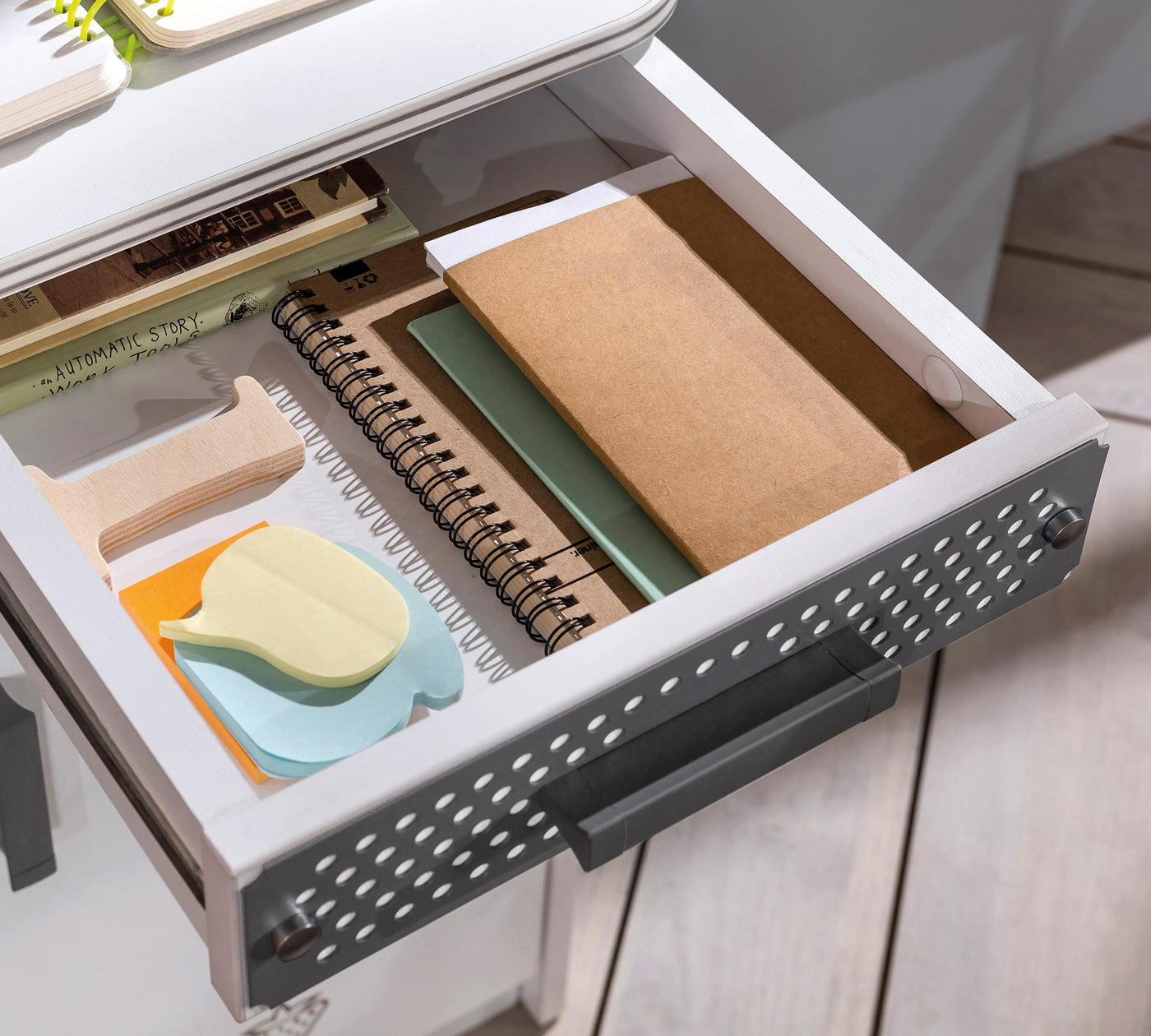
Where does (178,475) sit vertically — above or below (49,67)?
below

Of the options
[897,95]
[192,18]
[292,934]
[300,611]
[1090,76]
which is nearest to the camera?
[292,934]

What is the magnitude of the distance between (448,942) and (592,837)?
59cm

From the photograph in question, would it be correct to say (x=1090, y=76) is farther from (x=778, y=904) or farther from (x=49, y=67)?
(x=49, y=67)

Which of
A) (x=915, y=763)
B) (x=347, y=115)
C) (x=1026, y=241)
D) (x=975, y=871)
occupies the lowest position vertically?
(x=975, y=871)

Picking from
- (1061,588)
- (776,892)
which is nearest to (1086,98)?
(1061,588)

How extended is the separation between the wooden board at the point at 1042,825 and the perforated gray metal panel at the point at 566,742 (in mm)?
704

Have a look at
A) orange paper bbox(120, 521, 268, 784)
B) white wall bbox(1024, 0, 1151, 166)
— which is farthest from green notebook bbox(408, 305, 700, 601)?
white wall bbox(1024, 0, 1151, 166)

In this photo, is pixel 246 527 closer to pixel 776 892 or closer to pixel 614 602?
pixel 614 602

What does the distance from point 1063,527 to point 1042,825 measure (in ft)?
2.60

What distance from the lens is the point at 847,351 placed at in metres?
0.73

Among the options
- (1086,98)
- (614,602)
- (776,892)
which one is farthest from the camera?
(1086,98)

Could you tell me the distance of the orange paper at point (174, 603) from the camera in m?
0.63

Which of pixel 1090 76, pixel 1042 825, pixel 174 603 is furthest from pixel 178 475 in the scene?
pixel 1090 76

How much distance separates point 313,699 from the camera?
63cm
